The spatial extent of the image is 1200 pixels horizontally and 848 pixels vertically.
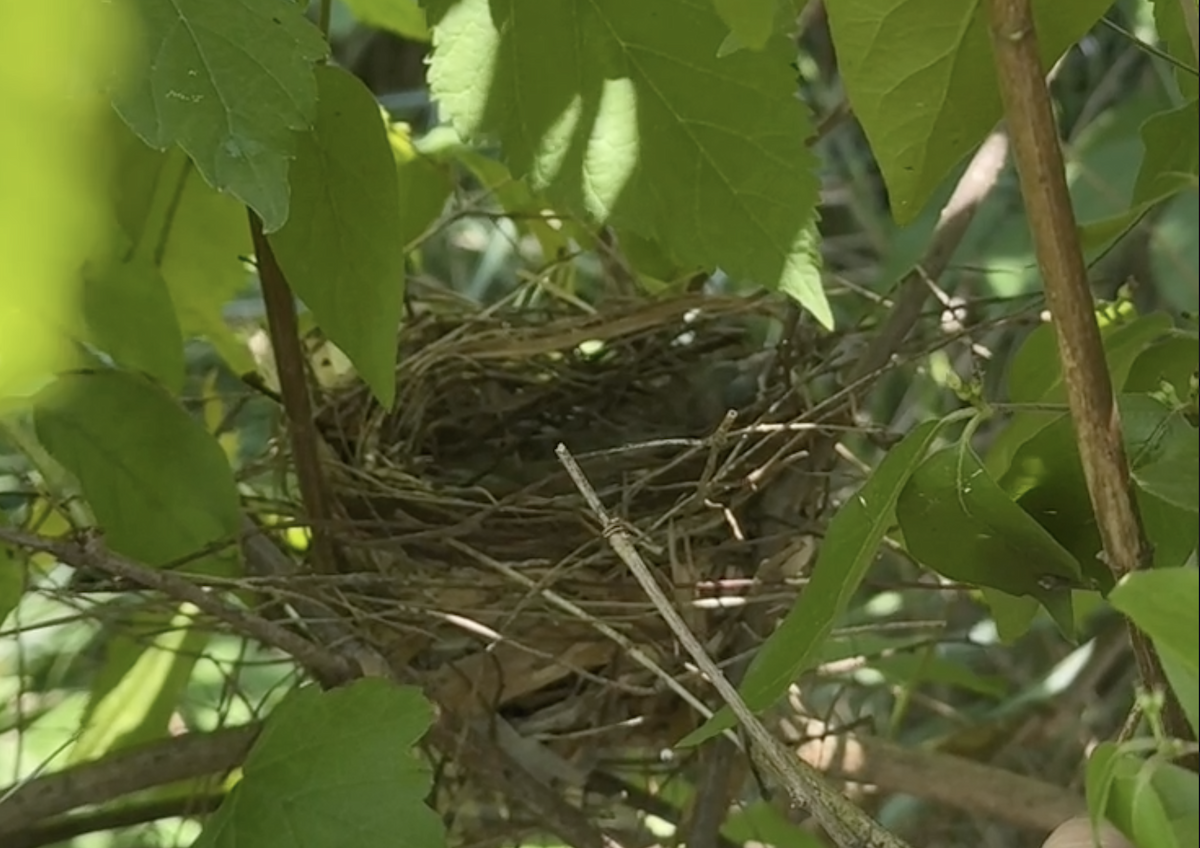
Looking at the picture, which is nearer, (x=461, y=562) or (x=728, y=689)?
(x=728, y=689)

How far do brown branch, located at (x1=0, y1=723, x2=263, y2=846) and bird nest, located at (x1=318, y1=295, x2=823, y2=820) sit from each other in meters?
0.08

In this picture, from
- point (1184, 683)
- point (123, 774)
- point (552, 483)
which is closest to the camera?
point (1184, 683)

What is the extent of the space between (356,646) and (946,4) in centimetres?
38

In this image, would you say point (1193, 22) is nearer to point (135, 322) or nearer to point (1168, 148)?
point (1168, 148)

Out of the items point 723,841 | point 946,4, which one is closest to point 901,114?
point 946,4

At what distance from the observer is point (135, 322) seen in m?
0.60

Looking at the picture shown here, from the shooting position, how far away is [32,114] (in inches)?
6.5

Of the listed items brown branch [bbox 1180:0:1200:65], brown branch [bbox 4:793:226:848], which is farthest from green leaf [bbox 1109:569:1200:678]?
brown branch [bbox 4:793:226:848]

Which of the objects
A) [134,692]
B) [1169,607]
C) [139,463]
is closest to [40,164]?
[1169,607]

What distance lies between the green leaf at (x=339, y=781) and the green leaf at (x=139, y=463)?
9 cm

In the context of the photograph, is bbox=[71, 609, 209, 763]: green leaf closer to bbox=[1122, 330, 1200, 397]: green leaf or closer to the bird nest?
the bird nest

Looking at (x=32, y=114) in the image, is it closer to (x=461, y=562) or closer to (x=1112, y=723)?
(x=461, y=562)

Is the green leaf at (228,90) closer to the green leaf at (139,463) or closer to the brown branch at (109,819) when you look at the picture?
the green leaf at (139,463)

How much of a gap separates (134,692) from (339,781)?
325mm
